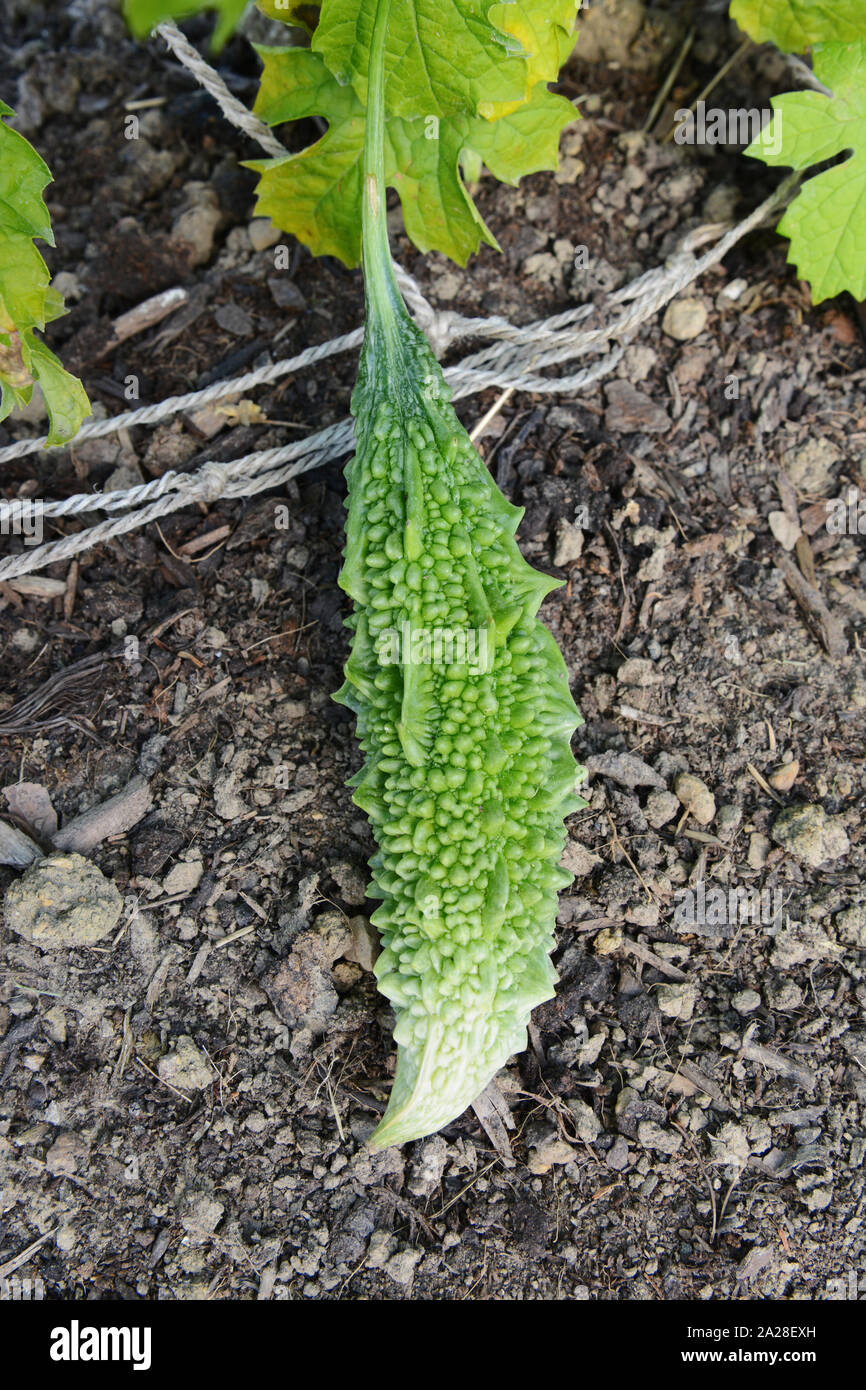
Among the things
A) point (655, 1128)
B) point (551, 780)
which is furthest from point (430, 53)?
point (655, 1128)

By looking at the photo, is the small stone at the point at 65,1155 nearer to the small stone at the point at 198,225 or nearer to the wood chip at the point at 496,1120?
the wood chip at the point at 496,1120

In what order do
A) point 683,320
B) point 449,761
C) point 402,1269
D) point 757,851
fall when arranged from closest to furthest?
1. point 449,761
2. point 402,1269
3. point 757,851
4. point 683,320

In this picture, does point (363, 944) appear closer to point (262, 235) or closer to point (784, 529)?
point (784, 529)

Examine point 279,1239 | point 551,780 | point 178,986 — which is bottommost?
point 279,1239

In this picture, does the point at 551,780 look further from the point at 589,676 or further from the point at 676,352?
the point at 676,352

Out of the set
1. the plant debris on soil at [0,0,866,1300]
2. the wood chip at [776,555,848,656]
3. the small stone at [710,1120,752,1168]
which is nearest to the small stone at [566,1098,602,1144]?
the plant debris on soil at [0,0,866,1300]

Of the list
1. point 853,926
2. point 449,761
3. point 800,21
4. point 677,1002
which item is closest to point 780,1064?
point 677,1002
